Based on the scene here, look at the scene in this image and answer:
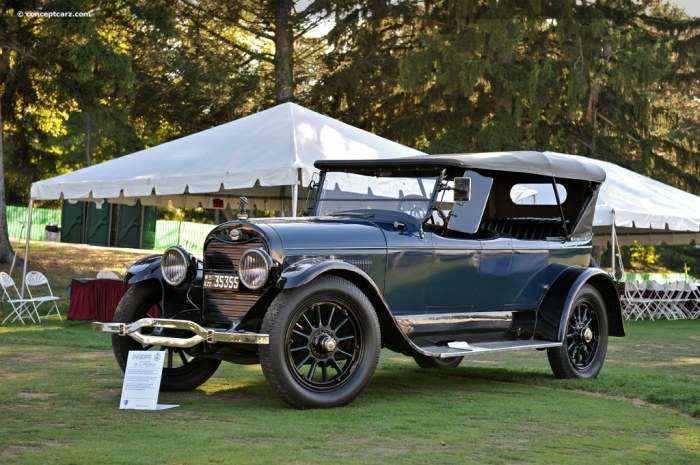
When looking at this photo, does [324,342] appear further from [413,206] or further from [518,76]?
[518,76]

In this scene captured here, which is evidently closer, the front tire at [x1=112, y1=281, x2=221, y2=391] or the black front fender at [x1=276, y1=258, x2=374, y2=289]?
the black front fender at [x1=276, y1=258, x2=374, y2=289]

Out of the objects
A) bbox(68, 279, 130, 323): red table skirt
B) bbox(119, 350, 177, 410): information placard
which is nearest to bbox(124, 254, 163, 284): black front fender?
bbox(119, 350, 177, 410): information placard

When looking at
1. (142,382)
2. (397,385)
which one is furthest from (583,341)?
(142,382)

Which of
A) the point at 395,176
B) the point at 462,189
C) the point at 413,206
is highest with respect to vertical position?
the point at 395,176

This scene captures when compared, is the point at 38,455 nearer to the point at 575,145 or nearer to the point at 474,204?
the point at 474,204

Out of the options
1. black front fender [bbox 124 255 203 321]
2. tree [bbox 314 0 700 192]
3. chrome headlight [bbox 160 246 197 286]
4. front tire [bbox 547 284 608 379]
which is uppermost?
tree [bbox 314 0 700 192]

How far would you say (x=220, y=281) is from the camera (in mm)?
7988

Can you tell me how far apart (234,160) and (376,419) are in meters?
9.10

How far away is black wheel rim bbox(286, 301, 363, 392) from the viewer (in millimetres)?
7523

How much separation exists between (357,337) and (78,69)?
1796 centimetres

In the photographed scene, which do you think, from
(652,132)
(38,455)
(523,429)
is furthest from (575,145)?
(38,455)

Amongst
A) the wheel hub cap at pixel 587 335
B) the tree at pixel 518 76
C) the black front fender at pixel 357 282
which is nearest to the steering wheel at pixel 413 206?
the black front fender at pixel 357 282

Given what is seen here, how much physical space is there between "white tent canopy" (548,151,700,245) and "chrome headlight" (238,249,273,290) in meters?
12.6

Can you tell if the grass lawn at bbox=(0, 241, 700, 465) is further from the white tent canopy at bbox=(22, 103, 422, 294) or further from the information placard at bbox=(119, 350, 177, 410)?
the white tent canopy at bbox=(22, 103, 422, 294)
